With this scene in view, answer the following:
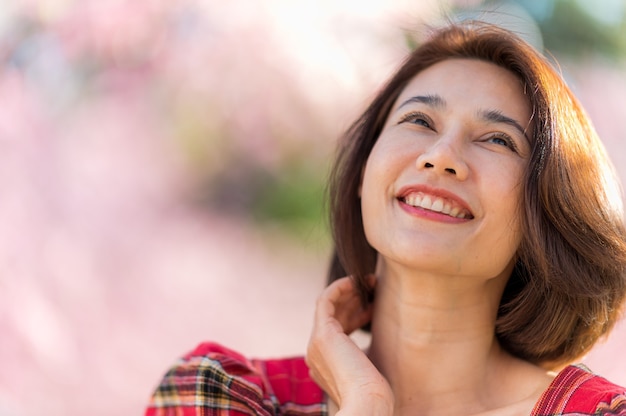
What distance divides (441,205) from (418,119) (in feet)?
0.77

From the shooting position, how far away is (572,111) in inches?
68.6

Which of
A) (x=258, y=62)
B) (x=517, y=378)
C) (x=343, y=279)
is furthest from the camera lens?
(x=258, y=62)

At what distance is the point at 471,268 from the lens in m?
1.66

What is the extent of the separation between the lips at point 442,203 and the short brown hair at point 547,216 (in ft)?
0.40

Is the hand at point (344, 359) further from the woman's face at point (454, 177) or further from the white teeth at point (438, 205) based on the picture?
the white teeth at point (438, 205)

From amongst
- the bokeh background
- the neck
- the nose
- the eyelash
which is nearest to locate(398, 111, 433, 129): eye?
the eyelash

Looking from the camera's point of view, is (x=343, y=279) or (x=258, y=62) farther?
(x=258, y=62)

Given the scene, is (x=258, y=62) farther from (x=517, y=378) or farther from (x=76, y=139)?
(x=517, y=378)

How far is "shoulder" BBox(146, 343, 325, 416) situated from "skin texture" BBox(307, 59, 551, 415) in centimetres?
9

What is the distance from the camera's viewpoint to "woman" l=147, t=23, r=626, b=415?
64.6 inches

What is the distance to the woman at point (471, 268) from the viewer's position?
5.39ft

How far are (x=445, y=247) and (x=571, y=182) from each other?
0.28 meters

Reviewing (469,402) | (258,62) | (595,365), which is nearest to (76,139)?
A: (258,62)

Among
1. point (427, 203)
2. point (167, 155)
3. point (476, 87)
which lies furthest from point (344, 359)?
point (167, 155)
